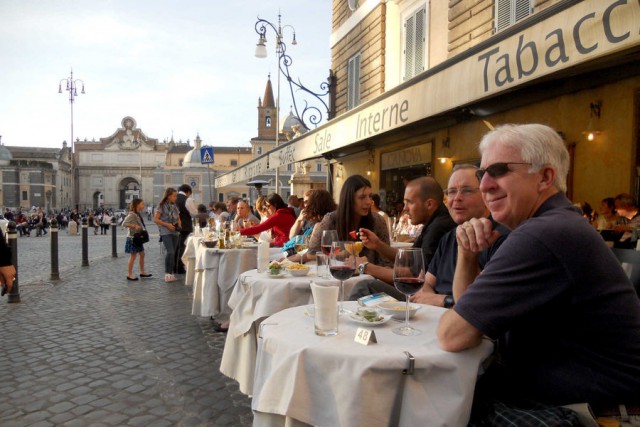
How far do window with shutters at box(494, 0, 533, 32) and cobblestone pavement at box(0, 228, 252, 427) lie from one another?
20.3 feet

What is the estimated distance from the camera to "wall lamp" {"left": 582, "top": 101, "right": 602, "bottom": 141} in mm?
5250

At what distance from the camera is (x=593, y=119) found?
5320mm

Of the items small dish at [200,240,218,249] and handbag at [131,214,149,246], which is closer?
small dish at [200,240,218,249]

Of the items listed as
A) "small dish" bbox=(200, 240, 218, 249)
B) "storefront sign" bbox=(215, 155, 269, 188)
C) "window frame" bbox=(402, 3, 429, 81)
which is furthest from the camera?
"storefront sign" bbox=(215, 155, 269, 188)

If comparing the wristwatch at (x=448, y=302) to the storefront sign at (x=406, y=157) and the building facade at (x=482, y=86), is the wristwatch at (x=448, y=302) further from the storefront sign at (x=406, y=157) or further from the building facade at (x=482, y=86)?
the storefront sign at (x=406, y=157)

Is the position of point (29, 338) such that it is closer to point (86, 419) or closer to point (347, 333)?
point (86, 419)

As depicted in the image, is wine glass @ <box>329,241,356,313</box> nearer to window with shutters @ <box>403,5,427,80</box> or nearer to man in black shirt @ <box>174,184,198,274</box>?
man in black shirt @ <box>174,184,198,274</box>

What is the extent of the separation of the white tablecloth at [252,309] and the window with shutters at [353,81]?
10170 mm

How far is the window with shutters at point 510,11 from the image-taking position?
659 cm

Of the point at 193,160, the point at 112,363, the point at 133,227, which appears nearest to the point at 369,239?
the point at 112,363

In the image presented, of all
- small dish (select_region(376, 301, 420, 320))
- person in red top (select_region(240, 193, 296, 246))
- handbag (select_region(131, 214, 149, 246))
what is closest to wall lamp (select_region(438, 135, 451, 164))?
person in red top (select_region(240, 193, 296, 246))

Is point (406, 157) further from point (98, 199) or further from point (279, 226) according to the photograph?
point (98, 199)

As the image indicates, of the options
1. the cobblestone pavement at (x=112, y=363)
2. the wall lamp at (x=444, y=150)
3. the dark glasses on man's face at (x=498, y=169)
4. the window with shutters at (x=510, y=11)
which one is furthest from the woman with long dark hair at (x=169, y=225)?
the dark glasses on man's face at (x=498, y=169)

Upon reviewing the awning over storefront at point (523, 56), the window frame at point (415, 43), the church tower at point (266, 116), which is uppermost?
the church tower at point (266, 116)
